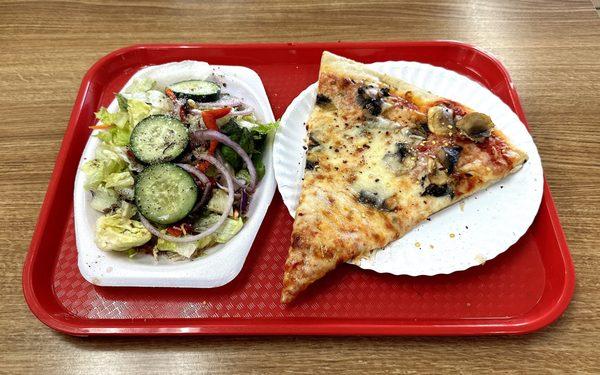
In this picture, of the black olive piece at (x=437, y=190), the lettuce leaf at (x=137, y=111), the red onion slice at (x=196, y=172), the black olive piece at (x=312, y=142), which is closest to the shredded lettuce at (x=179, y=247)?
the red onion slice at (x=196, y=172)

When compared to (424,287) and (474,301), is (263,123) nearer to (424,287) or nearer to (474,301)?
(424,287)

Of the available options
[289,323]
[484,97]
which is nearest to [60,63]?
[289,323]

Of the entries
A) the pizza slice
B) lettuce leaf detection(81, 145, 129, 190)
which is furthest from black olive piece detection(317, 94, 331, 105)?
lettuce leaf detection(81, 145, 129, 190)

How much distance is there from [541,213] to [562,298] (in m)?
0.45

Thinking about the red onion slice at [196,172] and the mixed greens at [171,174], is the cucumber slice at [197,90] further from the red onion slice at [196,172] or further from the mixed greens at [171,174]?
the red onion slice at [196,172]

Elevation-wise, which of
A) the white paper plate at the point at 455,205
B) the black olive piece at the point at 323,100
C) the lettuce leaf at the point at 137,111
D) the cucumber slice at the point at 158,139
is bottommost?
the white paper plate at the point at 455,205

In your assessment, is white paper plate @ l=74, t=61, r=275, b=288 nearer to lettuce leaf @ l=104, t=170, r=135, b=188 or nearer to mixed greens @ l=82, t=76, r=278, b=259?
mixed greens @ l=82, t=76, r=278, b=259

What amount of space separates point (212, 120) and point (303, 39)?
120cm

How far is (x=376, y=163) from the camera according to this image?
91.4 inches

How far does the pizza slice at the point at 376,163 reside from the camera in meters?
2.09

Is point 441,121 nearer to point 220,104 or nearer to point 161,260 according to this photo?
point 220,104

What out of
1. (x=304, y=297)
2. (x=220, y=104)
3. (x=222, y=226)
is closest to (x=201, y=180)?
(x=222, y=226)

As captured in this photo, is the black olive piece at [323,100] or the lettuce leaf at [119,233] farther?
the black olive piece at [323,100]

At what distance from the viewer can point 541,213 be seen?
2.28 metres
